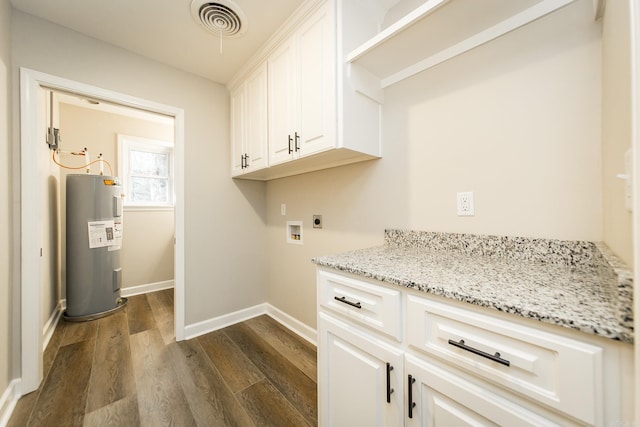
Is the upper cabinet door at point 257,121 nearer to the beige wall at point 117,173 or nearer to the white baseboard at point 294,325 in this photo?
the white baseboard at point 294,325

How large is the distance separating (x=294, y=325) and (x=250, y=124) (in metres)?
1.85

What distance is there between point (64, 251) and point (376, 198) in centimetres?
359

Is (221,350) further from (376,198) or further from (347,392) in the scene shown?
(376,198)

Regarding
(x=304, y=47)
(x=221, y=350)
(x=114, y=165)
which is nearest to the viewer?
(x=304, y=47)

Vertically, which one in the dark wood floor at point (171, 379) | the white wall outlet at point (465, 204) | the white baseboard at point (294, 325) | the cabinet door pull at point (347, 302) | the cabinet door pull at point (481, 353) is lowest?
the dark wood floor at point (171, 379)

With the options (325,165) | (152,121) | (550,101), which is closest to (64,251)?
(152,121)

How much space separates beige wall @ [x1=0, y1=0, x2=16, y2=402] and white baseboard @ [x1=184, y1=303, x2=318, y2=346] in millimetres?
985

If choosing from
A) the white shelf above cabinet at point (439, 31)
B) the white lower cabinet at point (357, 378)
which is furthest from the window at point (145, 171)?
the white lower cabinet at point (357, 378)

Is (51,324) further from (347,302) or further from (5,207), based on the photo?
(347,302)

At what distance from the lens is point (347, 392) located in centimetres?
98

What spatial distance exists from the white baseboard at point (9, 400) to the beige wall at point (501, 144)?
2.15m

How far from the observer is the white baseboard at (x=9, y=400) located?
1.28m

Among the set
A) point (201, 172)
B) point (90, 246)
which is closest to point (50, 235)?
point (90, 246)

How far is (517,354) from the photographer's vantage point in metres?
0.58
